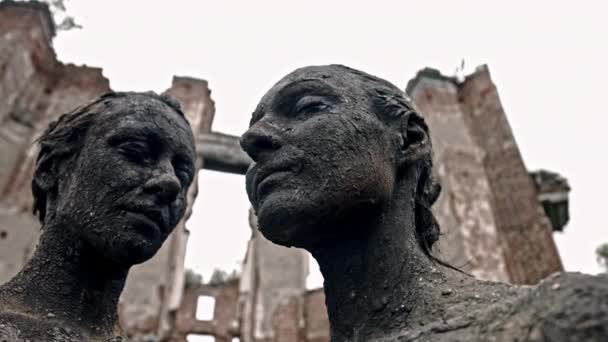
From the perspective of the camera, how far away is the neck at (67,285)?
283cm

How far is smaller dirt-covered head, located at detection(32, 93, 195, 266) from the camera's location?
2904 mm

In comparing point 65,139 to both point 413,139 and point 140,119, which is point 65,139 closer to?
point 140,119

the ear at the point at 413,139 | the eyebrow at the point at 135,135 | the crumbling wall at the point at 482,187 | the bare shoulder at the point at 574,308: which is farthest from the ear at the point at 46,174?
the crumbling wall at the point at 482,187

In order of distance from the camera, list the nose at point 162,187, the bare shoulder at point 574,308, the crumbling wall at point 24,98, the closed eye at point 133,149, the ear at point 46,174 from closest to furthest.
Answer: the bare shoulder at point 574,308 < the nose at point 162,187 < the closed eye at point 133,149 < the ear at point 46,174 < the crumbling wall at point 24,98

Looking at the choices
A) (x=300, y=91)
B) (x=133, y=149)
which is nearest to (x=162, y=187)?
(x=133, y=149)

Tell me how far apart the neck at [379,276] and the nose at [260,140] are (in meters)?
0.49

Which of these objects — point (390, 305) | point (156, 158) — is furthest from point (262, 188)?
point (156, 158)

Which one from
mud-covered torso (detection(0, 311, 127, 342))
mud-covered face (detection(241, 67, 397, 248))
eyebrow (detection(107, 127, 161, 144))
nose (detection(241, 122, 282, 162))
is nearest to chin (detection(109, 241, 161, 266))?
mud-covered torso (detection(0, 311, 127, 342))

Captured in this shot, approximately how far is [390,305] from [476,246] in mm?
7793

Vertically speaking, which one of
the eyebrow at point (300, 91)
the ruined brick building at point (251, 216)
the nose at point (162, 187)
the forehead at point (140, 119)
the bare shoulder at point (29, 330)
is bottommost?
the bare shoulder at point (29, 330)

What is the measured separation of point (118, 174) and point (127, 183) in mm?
77

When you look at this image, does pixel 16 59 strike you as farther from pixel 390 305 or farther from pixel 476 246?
pixel 390 305

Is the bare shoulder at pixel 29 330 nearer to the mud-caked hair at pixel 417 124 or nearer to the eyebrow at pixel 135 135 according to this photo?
the eyebrow at pixel 135 135

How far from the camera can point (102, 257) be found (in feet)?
9.71
